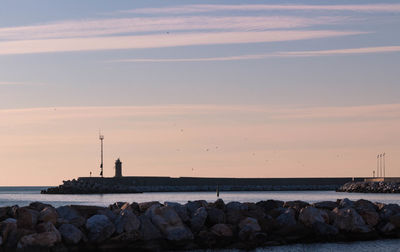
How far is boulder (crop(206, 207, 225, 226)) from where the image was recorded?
27.8 meters

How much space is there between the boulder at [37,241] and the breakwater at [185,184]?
7116 cm

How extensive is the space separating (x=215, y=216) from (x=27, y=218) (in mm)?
6697

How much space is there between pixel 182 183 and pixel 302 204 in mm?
77127

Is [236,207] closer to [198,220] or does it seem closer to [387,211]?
[198,220]

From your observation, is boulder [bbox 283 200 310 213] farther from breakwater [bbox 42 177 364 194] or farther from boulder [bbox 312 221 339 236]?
breakwater [bbox 42 177 364 194]

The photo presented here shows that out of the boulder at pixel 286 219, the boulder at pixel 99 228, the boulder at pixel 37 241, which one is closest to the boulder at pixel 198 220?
the boulder at pixel 286 219

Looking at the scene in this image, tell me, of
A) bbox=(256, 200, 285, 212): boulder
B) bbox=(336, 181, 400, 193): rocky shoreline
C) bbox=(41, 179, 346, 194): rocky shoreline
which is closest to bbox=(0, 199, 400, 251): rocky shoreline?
bbox=(256, 200, 285, 212): boulder

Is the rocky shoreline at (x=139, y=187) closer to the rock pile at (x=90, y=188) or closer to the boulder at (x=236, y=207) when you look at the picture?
the rock pile at (x=90, y=188)

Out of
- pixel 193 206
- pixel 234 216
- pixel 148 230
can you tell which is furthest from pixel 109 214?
pixel 234 216

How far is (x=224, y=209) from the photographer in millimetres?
29344

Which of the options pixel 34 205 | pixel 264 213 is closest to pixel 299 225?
pixel 264 213

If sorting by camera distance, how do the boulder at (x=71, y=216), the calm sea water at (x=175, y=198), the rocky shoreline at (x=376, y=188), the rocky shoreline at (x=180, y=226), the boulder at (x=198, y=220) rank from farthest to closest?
the rocky shoreline at (x=376, y=188) < the calm sea water at (x=175, y=198) < the boulder at (x=198, y=220) < the boulder at (x=71, y=216) < the rocky shoreline at (x=180, y=226)

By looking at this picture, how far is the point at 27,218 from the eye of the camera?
83.5 feet

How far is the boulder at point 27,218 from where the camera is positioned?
25.3 metres
